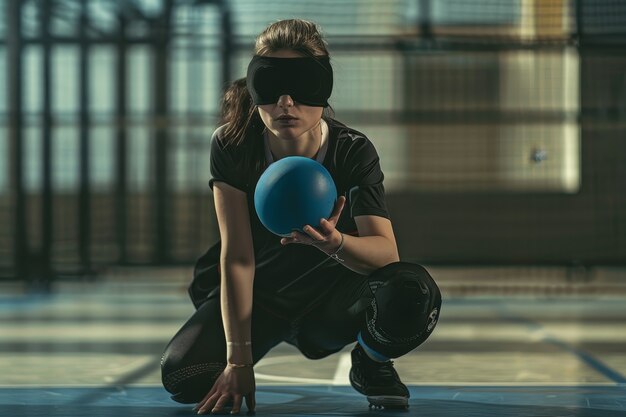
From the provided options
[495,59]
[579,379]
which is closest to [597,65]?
[495,59]

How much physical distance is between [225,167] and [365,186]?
0.49 metres

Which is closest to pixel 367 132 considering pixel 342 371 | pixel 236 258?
pixel 342 371

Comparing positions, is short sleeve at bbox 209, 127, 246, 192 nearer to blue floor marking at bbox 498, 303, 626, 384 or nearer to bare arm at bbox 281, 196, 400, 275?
bare arm at bbox 281, 196, 400, 275

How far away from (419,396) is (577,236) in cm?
723

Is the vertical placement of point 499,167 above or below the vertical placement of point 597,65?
below

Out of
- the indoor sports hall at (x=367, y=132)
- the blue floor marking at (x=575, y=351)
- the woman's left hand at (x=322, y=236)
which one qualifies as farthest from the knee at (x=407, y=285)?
the indoor sports hall at (x=367, y=132)

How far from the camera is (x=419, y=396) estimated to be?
4.98 m

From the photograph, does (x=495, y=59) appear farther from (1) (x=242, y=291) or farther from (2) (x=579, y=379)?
(1) (x=242, y=291)

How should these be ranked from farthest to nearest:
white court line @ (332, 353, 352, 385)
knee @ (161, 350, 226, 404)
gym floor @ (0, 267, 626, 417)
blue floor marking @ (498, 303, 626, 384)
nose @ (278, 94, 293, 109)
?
blue floor marking @ (498, 303, 626, 384) < white court line @ (332, 353, 352, 385) < gym floor @ (0, 267, 626, 417) < knee @ (161, 350, 226, 404) < nose @ (278, 94, 293, 109)

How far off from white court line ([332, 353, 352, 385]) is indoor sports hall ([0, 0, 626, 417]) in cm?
449

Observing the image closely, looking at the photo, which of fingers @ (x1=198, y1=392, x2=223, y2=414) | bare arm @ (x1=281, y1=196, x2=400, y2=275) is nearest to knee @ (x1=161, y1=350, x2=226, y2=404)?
fingers @ (x1=198, y1=392, x2=223, y2=414)

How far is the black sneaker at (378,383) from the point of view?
457 cm

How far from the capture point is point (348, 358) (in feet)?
21.7

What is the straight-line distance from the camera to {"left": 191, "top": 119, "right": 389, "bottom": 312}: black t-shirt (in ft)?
14.6
